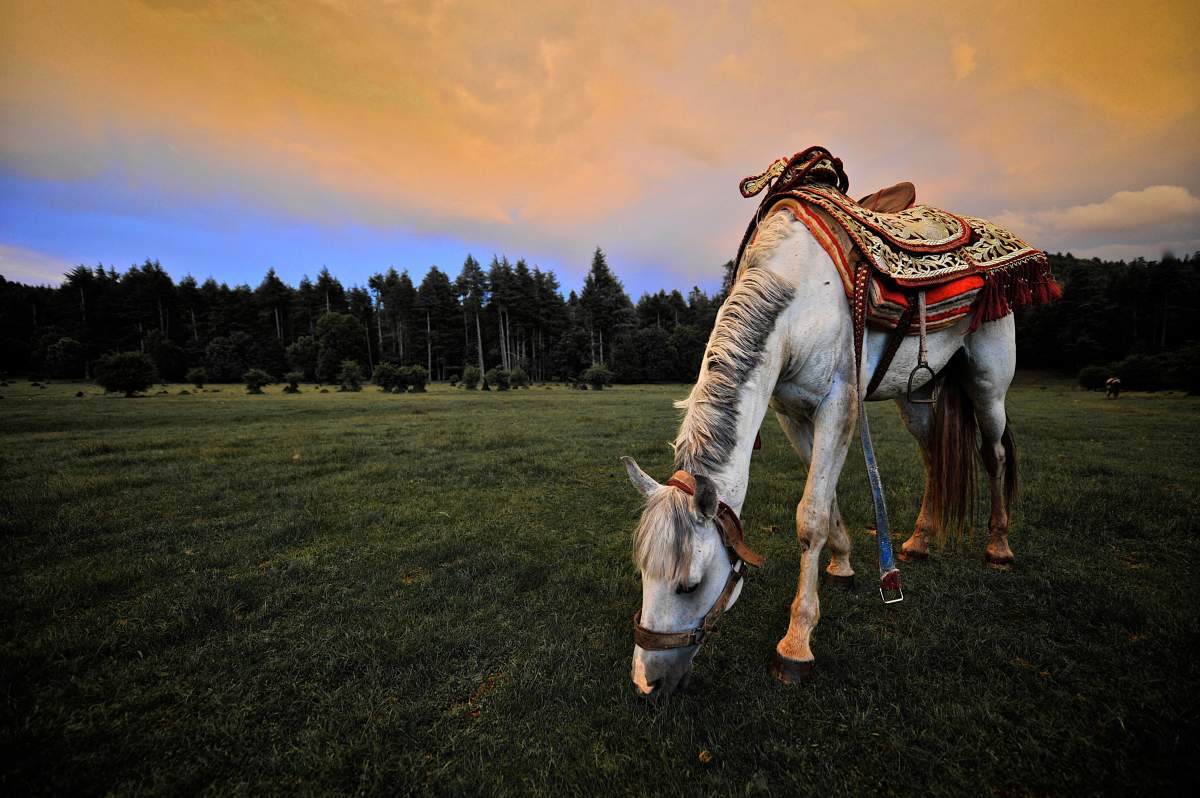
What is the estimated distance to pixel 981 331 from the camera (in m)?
3.85

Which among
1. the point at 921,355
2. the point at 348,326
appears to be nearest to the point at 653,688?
the point at 921,355

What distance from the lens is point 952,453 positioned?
4062mm

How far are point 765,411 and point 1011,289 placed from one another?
2912 millimetres

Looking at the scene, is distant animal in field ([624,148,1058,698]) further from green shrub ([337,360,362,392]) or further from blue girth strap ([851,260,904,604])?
green shrub ([337,360,362,392])

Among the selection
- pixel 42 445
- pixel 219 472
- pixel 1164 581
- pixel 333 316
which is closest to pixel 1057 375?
pixel 1164 581

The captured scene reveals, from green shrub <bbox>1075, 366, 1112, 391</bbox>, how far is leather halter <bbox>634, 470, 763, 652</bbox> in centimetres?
3927

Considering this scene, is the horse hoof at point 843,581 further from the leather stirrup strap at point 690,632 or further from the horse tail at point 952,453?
the leather stirrup strap at point 690,632

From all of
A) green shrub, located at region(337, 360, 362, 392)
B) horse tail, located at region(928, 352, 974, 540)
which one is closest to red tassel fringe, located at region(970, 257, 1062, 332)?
horse tail, located at region(928, 352, 974, 540)

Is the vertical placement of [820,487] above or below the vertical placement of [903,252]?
below

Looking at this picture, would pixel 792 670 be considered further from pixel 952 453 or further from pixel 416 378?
pixel 416 378

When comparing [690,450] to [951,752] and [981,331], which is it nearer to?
[951,752]

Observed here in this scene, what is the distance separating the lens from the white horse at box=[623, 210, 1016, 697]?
2305mm

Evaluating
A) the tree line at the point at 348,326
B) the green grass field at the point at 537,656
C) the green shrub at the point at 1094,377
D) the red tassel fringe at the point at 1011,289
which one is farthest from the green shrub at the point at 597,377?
the green shrub at the point at 1094,377

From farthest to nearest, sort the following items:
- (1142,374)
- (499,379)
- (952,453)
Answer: (499,379) < (1142,374) < (952,453)
